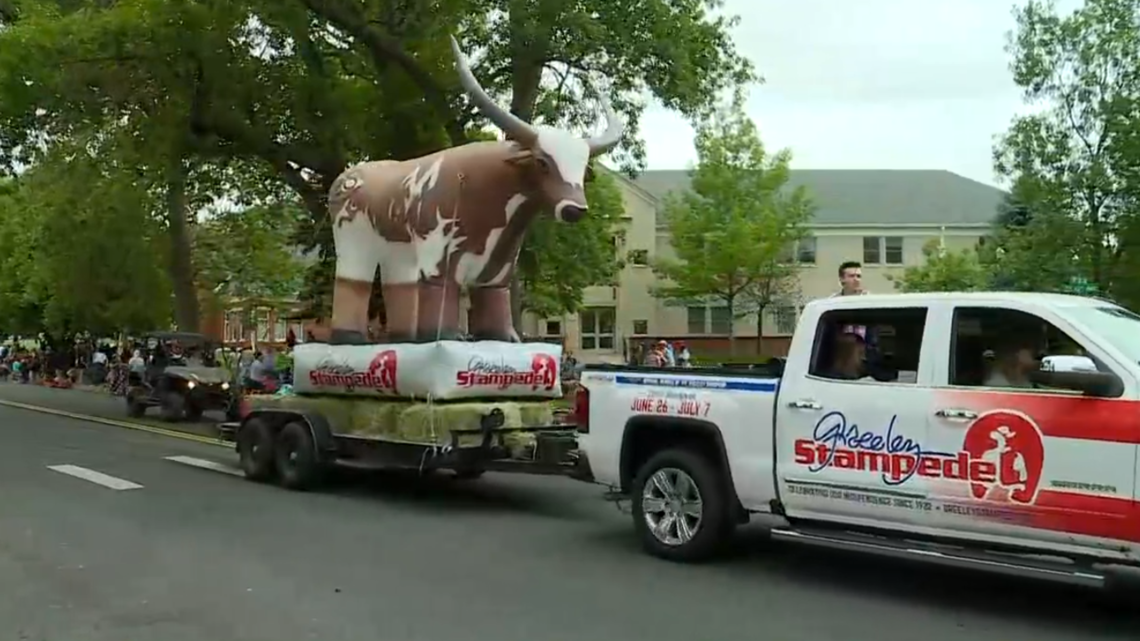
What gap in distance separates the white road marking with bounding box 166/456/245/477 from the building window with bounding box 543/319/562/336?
36.0m

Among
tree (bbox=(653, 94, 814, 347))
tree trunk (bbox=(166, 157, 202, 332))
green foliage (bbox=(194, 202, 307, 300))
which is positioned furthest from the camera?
tree (bbox=(653, 94, 814, 347))

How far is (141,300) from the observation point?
42.7 metres

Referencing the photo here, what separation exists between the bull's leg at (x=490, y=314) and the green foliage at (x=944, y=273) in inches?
1300

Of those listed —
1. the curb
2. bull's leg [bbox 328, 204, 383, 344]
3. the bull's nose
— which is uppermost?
the bull's nose

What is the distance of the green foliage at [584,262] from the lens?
3769 centimetres

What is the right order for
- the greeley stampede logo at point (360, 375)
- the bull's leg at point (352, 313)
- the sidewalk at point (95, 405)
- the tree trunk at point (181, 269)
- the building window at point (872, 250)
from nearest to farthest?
the greeley stampede logo at point (360, 375)
the bull's leg at point (352, 313)
the sidewalk at point (95, 405)
the tree trunk at point (181, 269)
the building window at point (872, 250)

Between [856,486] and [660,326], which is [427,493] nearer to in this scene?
[856,486]

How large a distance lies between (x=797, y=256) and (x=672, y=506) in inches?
1673

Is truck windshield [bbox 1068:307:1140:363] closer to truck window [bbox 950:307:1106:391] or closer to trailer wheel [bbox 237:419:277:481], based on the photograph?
truck window [bbox 950:307:1106:391]

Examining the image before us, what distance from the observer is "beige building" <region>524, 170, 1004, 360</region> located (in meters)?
52.1

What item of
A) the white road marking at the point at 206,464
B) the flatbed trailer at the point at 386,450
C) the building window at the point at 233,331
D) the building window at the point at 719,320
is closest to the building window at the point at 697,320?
the building window at the point at 719,320

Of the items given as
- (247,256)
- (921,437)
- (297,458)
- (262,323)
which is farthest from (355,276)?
(262,323)

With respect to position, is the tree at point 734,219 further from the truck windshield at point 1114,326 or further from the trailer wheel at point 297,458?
the truck windshield at point 1114,326

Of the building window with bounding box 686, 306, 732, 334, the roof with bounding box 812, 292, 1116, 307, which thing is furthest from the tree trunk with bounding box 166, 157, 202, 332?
the roof with bounding box 812, 292, 1116, 307
